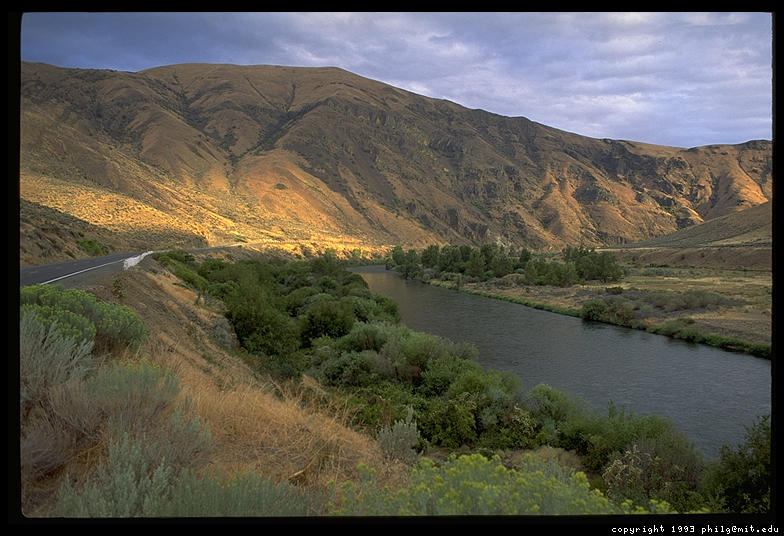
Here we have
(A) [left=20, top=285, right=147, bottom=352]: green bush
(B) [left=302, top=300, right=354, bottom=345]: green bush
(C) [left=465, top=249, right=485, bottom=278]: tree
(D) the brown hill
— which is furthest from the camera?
(D) the brown hill

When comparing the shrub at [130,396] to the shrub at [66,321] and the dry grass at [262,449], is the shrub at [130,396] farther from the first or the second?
the shrub at [66,321]

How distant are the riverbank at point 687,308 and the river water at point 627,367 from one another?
104 centimetres

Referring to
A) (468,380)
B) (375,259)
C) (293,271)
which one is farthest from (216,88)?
(468,380)

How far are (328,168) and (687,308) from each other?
90.2 metres

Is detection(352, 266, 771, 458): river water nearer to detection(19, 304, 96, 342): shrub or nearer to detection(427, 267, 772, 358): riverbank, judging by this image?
detection(427, 267, 772, 358): riverbank

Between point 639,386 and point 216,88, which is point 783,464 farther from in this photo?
point 216,88

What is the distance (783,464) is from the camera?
2213 millimetres

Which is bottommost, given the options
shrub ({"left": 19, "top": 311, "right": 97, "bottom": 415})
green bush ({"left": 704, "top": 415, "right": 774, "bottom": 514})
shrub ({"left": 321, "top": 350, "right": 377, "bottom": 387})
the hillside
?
shrub ({"left": 321, "top": 350, "right": 377, "bottom": 387})

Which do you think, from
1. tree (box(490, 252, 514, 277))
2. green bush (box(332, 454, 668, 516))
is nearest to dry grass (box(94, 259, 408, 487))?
green bush (box(332, 454, 668, 516))

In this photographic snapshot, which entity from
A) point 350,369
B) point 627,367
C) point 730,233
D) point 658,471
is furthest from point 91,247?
point 730,233

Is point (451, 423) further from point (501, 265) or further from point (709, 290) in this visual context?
point (501, 265)

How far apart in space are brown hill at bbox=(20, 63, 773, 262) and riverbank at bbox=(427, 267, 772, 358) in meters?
27.7

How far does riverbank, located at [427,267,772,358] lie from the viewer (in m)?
21.6

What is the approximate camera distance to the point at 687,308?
27266mm
